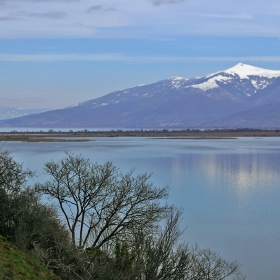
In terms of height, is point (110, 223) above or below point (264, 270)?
above

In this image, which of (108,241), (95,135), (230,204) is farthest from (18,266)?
(95,135)

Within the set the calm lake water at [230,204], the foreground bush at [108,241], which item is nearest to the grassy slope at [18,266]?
the foreground bush at [108,241]

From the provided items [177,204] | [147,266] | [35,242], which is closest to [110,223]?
[35,242]

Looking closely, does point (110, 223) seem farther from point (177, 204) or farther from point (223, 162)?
point (223, 162)

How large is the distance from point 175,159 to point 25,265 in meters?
37.5

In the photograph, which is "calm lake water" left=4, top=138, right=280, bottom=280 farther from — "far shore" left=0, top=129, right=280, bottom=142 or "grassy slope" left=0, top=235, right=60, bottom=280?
"far shore" left=0, top=129, right=280, bottom=142

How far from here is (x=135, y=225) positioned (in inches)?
616

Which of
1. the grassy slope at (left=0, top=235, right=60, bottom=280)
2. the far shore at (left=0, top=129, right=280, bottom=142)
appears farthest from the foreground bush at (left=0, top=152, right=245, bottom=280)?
the far shore at (left=0, top=129, right=280, bottom=142)

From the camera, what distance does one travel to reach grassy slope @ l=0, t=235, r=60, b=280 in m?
9.59

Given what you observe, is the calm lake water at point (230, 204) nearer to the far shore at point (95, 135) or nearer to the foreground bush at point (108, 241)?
the foreground bush at point (108, 241)

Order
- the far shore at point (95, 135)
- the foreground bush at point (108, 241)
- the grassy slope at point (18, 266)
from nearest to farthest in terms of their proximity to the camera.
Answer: the grassy slope at point (18, 266) < the foreground bush at point (108, 241) < the far shore at point (95, 135)

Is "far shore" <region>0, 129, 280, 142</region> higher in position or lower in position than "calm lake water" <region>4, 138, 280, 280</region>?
higher

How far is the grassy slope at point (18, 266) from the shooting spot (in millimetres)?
9586

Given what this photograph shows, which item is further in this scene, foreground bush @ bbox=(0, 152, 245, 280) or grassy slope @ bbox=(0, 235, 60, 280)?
foreground bush @ bbox=(0, 152, 245, 280)
